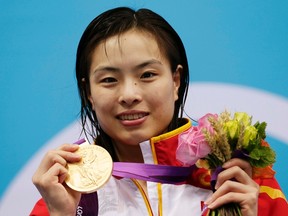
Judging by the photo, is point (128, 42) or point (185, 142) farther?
point (128, 42)

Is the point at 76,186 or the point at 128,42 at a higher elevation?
the point at 128,42

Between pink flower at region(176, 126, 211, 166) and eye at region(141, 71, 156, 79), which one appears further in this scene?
eye at region(141, 71, 156, 79)

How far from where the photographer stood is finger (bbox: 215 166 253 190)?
3.52ft

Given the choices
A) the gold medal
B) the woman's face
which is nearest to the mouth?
the woman's face

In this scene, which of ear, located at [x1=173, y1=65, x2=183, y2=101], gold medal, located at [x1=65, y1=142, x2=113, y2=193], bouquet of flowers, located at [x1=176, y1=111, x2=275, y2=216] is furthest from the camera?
ear, located at [x1=173, y1=65, x2=183, y2=101]

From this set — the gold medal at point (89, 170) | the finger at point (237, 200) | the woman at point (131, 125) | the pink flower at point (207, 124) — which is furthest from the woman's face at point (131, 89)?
the finger at point (237, 200)

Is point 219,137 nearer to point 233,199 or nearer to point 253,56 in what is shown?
point 233,199

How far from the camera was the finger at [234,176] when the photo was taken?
107 centimetres

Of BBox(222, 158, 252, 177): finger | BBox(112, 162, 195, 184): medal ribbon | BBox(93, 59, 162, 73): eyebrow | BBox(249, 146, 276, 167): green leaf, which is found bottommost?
BBox(112, 162, 195, 184): medal ribbon

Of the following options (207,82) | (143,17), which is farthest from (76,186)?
(207,82)

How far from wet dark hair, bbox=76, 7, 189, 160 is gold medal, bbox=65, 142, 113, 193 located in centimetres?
20

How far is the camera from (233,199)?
1062 millimetres

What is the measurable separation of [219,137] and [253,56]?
0.85 metres

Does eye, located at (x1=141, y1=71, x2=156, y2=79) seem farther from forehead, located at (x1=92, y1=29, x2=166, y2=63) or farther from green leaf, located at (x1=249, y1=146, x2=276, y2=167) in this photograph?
green leaf, located at (x1=249, y1=146, x2=276, y2=167)
